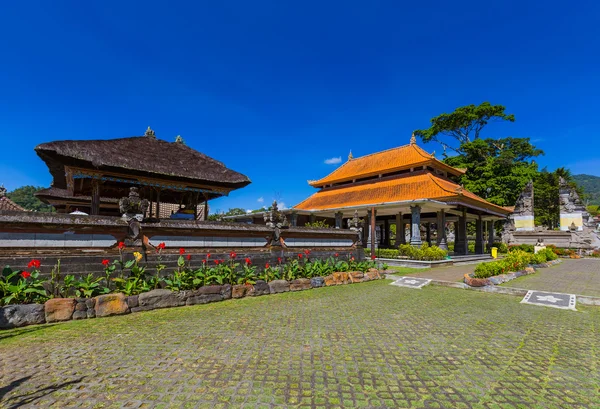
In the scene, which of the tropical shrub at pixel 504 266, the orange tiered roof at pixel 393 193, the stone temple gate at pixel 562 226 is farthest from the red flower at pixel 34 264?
the stone temple gate at pixel 562 226

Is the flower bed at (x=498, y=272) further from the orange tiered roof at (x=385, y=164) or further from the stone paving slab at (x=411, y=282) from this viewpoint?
the orange tiered roof at (x=385, y=164)

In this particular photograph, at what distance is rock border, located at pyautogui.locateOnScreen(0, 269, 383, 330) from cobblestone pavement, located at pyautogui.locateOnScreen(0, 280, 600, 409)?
30 cm

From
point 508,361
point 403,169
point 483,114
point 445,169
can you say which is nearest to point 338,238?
point 508,361

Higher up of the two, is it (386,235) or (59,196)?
(59,196)

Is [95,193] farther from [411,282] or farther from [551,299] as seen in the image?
[551,299]

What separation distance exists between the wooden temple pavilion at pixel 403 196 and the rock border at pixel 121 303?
12.7 meters

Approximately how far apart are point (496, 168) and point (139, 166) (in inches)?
1404

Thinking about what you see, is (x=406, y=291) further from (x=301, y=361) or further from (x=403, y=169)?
(x=403, y=169)

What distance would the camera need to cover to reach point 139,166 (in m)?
10.7

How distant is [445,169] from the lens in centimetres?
2438

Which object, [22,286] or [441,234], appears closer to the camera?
[22,286]

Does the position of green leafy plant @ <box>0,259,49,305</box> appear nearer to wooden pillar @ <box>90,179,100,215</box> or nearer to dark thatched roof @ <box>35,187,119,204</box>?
wooden pillar @ <box>90,179,100,215</box>

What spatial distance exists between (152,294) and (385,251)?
16.1 m

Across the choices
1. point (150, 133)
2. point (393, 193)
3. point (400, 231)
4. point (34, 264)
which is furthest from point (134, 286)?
point (400, 231)
